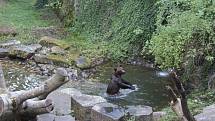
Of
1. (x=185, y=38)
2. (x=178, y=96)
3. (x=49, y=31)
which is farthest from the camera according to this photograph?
(x=49, y=31)

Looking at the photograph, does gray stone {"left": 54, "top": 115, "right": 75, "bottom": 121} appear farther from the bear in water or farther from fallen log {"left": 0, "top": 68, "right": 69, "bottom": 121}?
the bear in water

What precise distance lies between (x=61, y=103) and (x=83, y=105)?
134cm

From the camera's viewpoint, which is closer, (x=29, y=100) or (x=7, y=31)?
(x=29, y=100)

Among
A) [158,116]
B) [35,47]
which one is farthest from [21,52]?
[158,116]

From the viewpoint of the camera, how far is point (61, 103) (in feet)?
37.8

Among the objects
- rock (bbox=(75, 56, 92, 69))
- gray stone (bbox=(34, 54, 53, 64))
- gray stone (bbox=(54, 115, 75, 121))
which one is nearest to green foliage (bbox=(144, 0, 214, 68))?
rock (bbox=(75, 56, 92, 69))

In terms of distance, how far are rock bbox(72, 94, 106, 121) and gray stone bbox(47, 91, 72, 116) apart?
0.99ft

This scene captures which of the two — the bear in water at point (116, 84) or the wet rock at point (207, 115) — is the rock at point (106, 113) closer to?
the wet rock at point (207, 115)

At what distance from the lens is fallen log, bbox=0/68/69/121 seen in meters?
7.87

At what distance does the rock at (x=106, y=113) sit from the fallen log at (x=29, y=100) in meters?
1.60

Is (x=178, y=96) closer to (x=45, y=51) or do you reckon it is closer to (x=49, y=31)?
(x=45, y=51)

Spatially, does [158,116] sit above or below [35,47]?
below

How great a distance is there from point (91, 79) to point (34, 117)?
243 inches

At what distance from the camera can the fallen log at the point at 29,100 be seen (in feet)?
25.8
